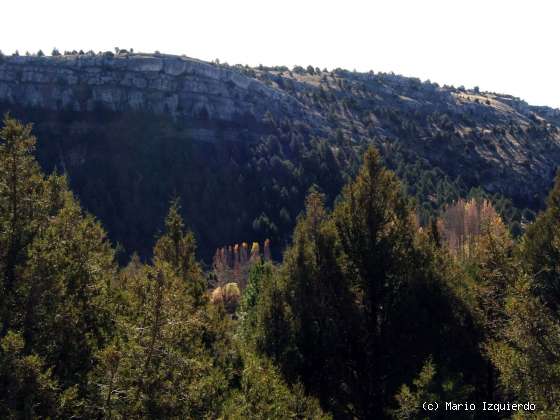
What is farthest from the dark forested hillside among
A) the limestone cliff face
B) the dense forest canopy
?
the dense forest canopy

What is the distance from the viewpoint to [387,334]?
1895 cm

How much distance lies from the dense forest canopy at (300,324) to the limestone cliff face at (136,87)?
125313mm

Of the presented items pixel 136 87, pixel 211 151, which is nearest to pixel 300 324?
pixel 211 151

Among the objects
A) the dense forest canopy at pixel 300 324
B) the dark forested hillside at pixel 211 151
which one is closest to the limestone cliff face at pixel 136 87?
the dark forested hillside at pixel 211 151

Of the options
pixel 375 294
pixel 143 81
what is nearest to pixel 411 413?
pixel 375 294

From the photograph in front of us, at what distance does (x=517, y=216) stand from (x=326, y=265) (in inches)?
3805

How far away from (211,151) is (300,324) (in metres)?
120

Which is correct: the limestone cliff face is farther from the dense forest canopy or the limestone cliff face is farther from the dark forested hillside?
the dense forest canopy

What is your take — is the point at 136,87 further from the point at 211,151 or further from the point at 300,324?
the point at 300,324

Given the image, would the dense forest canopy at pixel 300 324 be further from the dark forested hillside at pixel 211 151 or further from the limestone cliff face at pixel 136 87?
the limestone cliff face at pixel 136 87

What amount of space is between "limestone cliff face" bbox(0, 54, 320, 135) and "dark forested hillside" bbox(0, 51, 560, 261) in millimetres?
326

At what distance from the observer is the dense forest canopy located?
11.8 meters

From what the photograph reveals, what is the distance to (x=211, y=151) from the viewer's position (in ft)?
446

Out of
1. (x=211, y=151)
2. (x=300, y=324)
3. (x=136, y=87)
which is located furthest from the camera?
(x=136, y=87)
